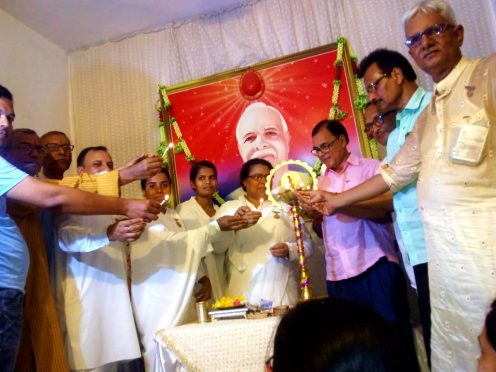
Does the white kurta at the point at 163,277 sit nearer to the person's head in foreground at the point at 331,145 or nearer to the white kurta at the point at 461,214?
the person's head in foreground at the point at 331,145

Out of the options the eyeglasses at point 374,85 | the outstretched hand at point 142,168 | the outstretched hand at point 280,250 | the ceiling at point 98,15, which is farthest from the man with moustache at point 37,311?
the ceiling at point 98,15

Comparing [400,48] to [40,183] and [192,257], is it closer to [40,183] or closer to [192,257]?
[192,257]

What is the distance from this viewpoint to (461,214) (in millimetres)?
1488

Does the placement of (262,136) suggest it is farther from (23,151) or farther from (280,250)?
(23,151)

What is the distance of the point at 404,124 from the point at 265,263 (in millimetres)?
1227

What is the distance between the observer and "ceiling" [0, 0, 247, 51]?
12.3 feet

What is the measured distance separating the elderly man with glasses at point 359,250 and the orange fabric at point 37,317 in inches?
52.8

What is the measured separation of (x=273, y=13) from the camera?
386 centimetres

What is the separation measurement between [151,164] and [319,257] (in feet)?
4.62

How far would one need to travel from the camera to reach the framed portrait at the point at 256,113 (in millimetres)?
3516

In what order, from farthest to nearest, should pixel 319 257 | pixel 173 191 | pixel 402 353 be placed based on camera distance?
pixel 173 191 < pixel 319 257 < pixel 402 353

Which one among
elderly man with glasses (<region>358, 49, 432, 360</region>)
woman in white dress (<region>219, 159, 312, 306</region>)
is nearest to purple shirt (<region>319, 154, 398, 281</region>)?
elderly man with glasses (<region>358, 49, 432, 360</region>)

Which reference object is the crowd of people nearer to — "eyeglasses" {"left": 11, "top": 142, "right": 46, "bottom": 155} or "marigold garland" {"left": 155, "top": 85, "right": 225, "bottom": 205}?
"eyeglasses" {"left": 11, "top": 142, "right": 46, "bottom": 155}

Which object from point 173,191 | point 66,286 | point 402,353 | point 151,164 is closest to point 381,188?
point 151,164
